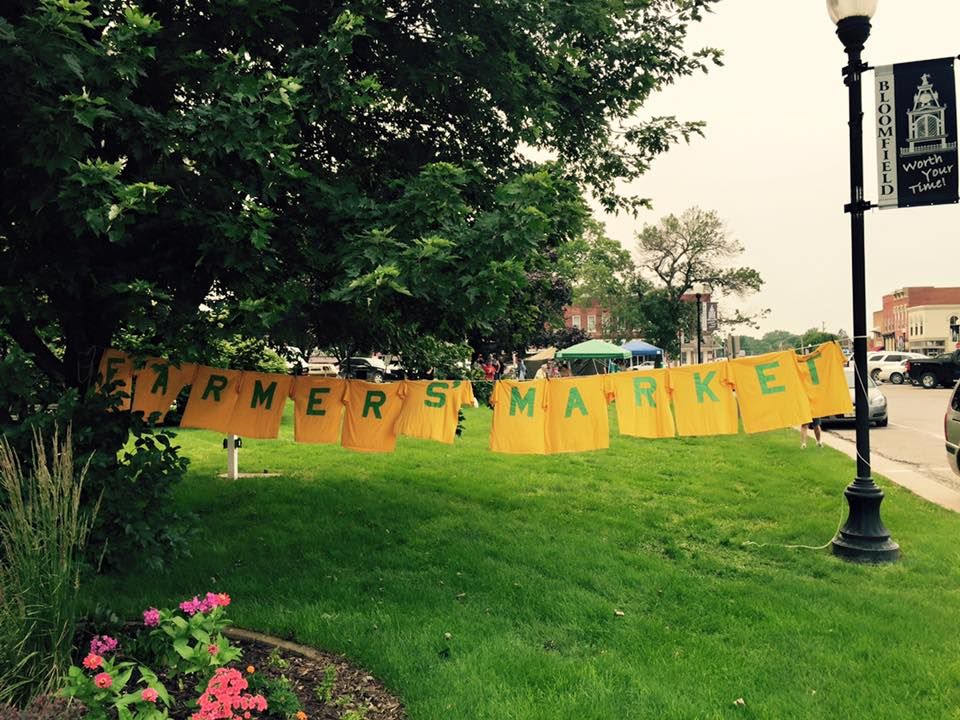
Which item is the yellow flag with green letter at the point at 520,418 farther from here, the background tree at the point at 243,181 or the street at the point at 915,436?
the street at the point at 915,436

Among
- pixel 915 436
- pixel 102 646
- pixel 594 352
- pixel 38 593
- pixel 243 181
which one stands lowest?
pixel 915 436

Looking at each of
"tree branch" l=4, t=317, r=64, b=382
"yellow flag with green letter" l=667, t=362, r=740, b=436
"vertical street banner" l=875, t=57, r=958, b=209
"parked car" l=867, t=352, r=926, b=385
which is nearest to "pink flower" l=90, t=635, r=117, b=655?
"tree branch" l=4, t=317, r=64, b=382

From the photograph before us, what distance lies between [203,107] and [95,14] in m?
1.05

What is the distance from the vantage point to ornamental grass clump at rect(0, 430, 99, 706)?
317cm

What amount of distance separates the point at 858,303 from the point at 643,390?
83.5 inches

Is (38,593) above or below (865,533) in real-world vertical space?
above

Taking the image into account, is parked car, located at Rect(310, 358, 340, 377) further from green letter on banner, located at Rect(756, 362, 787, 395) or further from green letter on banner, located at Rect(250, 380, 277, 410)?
green letter on banner, located at Rect(756, 362, 787, 395)

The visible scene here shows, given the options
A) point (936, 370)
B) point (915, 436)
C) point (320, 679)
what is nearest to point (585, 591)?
point (320, 679)

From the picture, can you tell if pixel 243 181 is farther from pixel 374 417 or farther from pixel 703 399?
pixel 703 399

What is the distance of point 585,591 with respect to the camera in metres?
5.19

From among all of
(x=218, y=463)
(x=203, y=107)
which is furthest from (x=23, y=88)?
(x=218, y=463)

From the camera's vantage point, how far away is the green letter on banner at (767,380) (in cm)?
607

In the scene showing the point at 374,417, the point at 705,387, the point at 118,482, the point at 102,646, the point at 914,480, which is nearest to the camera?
the point at 102,646

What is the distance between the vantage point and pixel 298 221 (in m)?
4.77
